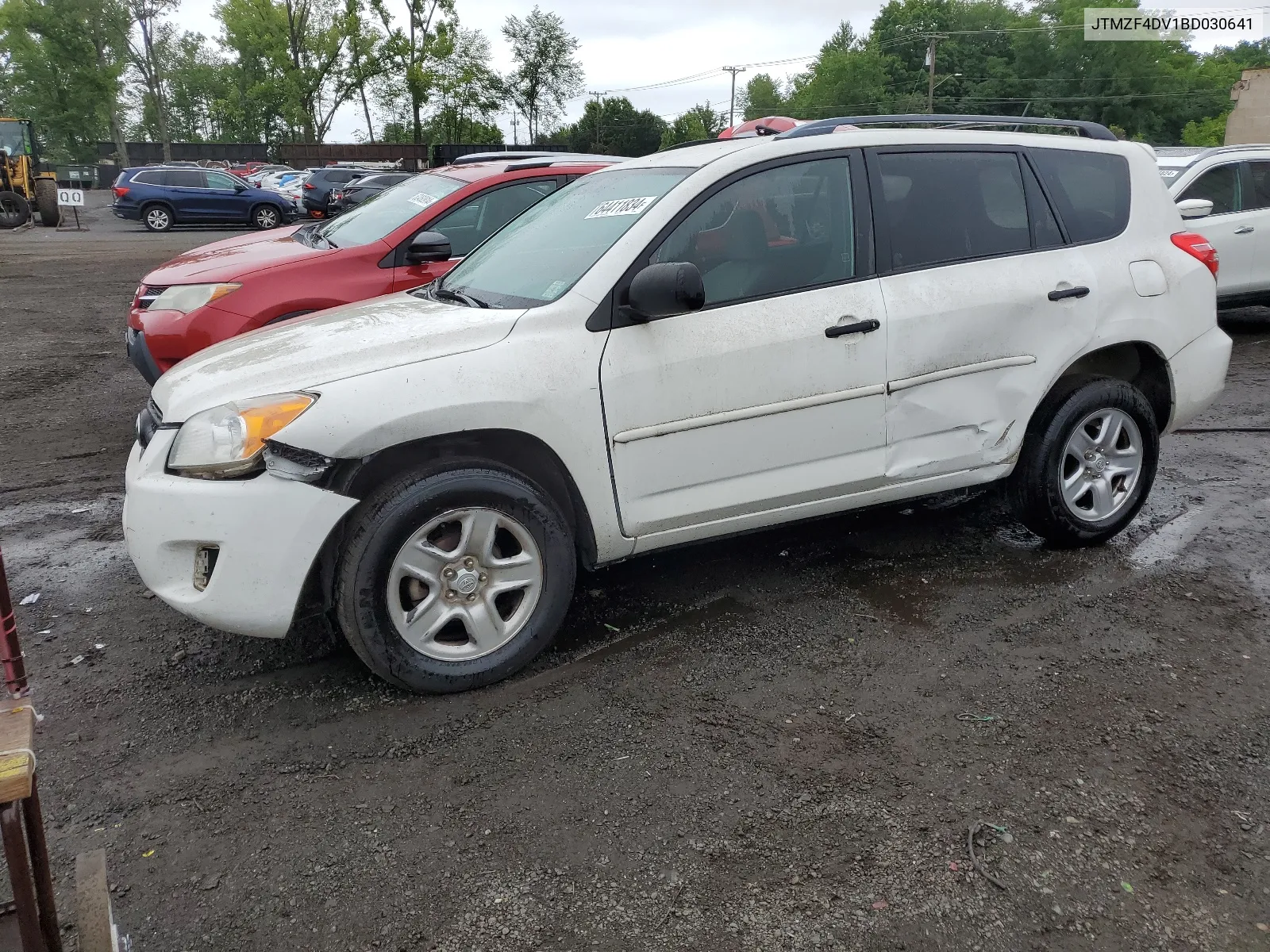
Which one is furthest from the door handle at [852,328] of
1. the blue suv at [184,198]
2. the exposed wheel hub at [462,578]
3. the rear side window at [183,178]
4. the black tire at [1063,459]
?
the rear side window at [183,178]

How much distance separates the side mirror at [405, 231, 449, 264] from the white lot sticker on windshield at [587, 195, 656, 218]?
7.03 feet

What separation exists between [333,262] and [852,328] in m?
3.76

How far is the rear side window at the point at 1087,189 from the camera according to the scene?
4.52 m

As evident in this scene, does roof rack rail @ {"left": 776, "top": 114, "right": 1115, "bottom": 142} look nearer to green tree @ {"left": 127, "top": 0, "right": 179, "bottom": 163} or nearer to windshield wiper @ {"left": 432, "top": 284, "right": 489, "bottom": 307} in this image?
windshield wiper @ {"left": 432, "top": 284, "right": 489, "bottom": 307}

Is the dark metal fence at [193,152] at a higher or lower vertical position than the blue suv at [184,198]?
higher

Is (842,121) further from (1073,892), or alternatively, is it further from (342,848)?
(342,848)

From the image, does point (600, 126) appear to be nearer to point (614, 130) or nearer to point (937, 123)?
point (614, 130)

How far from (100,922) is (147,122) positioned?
10945cm

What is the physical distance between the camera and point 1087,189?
4594 millimetres

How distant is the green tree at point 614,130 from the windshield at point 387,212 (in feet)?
181

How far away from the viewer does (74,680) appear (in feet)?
11.9

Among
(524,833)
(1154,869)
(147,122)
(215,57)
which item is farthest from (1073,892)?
(215,57)

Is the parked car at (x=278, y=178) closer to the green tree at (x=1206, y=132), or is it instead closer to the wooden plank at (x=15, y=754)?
the wooden plank at (x=15, y=754)

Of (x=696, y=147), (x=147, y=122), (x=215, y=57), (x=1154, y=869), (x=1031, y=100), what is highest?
(x=215, y=57)
